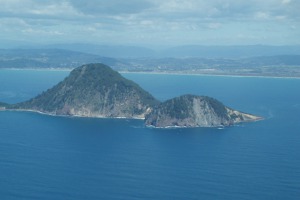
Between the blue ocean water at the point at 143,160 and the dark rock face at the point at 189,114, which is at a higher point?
the dark rock face at the point at 189,114

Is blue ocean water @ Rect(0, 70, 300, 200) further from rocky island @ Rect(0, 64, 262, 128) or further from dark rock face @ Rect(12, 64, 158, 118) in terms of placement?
dark rock face @ Rect(12, 64, 158, 118)

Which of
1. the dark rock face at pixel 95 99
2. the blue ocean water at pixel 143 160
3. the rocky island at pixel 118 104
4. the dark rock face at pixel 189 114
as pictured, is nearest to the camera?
the blue ocean water at pixel 143 160

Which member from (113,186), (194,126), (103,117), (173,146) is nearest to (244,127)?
(194,126)

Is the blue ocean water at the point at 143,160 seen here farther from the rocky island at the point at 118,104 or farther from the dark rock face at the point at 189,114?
the rocky island at the point at 118,104

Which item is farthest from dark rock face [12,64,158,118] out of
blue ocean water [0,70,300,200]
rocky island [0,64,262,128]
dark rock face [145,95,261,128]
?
dark rock face [145,95,261,128]

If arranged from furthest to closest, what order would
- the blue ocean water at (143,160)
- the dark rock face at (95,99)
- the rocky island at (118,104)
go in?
the dark rock face at (95,99)
the rocky island at (118,104)
the blue ocean water at (143,160)

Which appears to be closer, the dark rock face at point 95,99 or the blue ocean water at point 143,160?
the blue ocean water at point 143,160

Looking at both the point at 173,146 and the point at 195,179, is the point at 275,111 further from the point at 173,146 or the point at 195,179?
the point at 195,179

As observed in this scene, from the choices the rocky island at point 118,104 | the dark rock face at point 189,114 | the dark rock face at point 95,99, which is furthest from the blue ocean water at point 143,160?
the dark rock face at point 95,99
